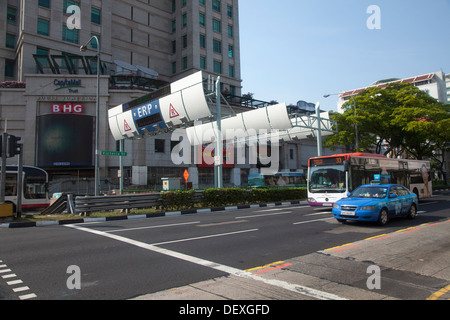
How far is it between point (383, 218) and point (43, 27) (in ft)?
144

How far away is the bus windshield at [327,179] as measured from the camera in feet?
48.8

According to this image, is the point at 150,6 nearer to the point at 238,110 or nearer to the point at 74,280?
the point at 238,110

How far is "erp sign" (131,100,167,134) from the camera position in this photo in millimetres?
20109

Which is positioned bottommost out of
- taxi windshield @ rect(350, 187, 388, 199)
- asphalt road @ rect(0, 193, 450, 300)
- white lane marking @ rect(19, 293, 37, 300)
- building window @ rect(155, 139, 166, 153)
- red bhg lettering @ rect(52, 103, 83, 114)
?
asphalt road @ rect(0, 193, 450, 300)

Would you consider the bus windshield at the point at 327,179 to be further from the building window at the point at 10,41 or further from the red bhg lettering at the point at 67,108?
the building window at the point at 10,41

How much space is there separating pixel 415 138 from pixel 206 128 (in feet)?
70.0

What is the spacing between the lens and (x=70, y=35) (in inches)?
1566

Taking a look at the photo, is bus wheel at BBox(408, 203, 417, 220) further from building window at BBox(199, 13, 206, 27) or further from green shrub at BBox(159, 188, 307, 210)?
building window at BBox(199, 13, 206, 27)

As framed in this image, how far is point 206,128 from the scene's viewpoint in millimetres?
27641

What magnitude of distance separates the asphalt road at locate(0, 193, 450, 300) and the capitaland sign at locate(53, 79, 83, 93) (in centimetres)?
3023

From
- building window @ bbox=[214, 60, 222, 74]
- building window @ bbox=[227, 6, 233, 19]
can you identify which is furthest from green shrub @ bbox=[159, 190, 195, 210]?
building window @ bbox=[227, 6, 233, 19]

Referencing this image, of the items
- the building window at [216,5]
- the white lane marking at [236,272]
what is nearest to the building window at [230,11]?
the building window at [216,5]

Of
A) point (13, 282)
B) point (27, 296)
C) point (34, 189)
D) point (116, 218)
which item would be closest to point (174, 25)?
point (34, 189)

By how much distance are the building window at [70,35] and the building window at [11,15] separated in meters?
8.85
